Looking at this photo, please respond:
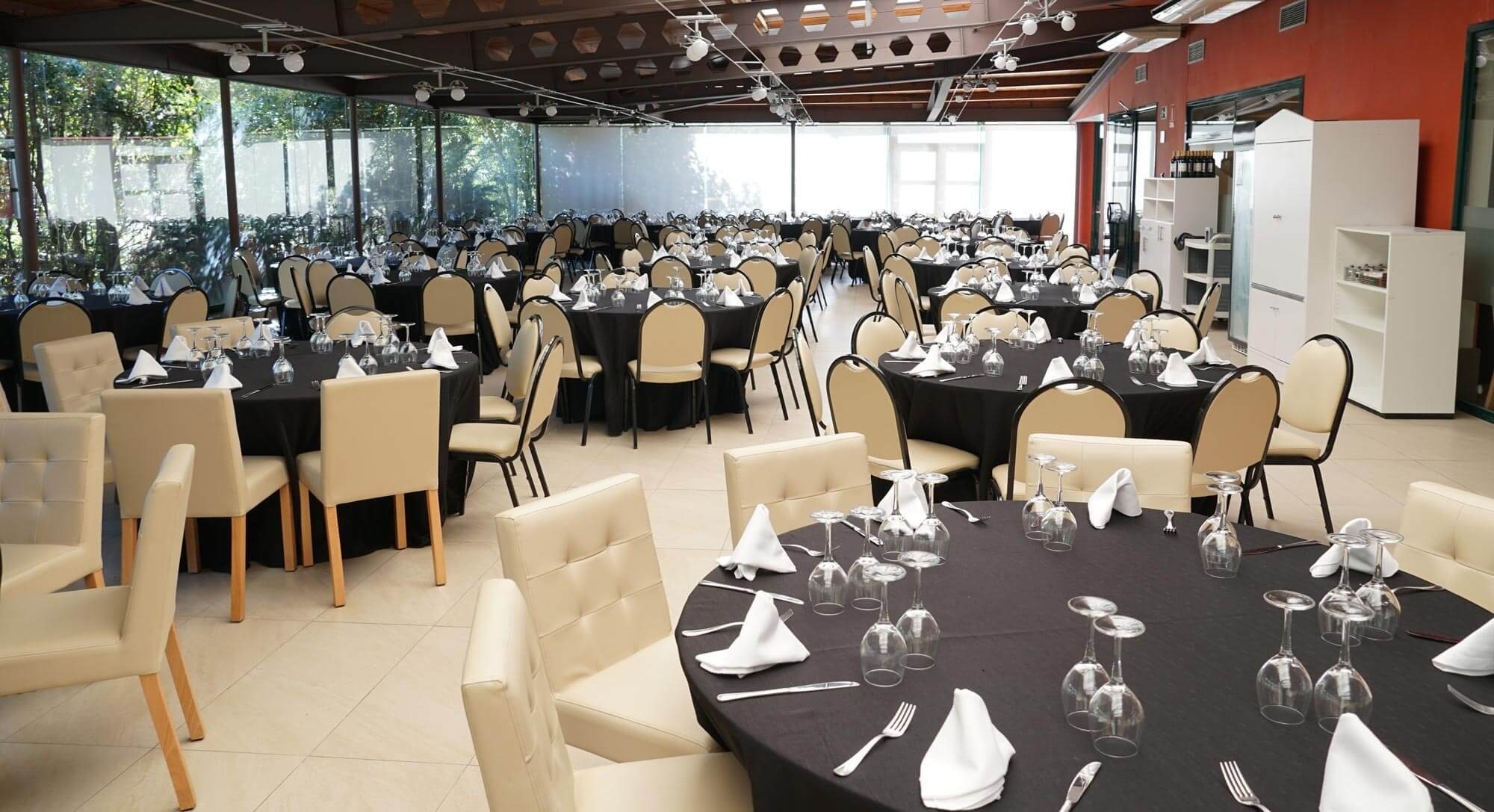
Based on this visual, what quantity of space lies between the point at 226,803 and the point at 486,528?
244 cm

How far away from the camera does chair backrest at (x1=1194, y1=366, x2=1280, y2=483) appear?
4375 mm

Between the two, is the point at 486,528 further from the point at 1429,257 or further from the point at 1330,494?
the point at 1429,257

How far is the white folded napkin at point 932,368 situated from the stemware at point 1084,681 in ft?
10.3

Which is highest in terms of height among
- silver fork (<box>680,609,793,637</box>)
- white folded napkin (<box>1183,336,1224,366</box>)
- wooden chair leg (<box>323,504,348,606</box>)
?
white folded napkin (<box>1183,336,1224,366</box>)

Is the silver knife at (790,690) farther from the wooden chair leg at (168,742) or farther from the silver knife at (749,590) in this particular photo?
the wooden chair leg at (168,742)

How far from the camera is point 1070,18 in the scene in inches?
418

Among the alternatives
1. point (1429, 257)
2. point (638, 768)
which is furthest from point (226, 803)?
point (1429, 257)

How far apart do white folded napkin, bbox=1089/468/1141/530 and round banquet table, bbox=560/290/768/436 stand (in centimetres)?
448

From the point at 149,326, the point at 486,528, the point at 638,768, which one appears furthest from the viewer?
the point at 149,326

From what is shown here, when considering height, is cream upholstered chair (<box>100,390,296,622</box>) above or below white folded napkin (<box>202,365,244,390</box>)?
below

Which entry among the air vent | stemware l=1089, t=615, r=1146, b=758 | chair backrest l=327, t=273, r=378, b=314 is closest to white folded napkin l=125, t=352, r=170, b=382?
chair backrest l=327, t=273, r=378, b=314

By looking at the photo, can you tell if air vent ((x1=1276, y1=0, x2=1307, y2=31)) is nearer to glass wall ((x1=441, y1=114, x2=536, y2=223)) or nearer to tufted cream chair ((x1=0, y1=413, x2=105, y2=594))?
tufted cream chair ((x1=0, y1=413, x2=105, y2=594))

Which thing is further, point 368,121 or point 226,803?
point 368,121

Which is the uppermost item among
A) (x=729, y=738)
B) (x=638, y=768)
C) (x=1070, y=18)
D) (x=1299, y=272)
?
(x=1070, y=18)
